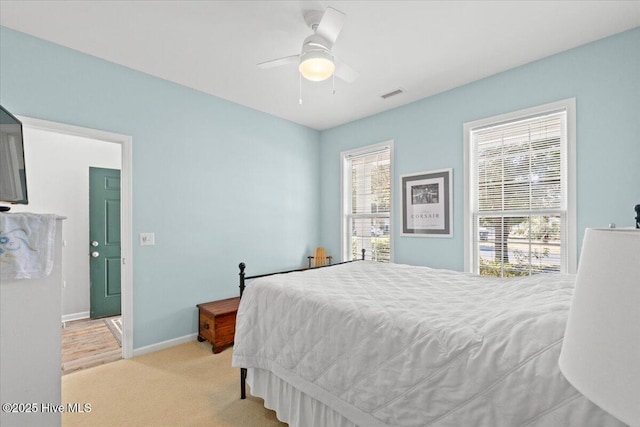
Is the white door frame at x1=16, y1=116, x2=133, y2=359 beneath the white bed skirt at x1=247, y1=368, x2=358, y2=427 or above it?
above

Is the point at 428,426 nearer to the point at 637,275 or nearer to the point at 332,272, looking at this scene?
the point at 637,275

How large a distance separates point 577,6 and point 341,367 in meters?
2.87

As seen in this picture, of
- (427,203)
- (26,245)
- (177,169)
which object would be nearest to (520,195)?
(427,203)

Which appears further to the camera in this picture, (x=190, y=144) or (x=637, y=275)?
(x=190, y=144)

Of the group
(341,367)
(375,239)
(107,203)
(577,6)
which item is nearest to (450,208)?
(375,239)

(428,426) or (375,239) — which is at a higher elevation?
(375,239)

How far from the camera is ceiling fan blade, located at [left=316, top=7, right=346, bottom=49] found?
76.0 inches

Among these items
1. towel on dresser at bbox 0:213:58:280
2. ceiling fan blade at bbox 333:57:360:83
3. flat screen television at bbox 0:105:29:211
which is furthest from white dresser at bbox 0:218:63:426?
ceiling fan blade at bbox 333:57:360:83

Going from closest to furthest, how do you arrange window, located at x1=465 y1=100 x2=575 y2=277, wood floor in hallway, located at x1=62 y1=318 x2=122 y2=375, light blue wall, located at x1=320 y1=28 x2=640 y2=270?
light blue wall, located at x1=320 y1=28 x2=640 y2=270, window, located at x1=465 y1=100 x2=575 y2=277, wood floor in hallway, located at x1=62 y1=318 x2=122 y2=375

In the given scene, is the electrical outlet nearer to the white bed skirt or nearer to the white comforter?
the white comforter

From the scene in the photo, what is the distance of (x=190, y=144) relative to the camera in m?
3.37

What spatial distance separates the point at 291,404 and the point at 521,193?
9.24ft

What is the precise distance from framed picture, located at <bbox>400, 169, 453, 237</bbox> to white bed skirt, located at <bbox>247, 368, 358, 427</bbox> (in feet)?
7.94

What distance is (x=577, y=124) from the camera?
259 centimetres
